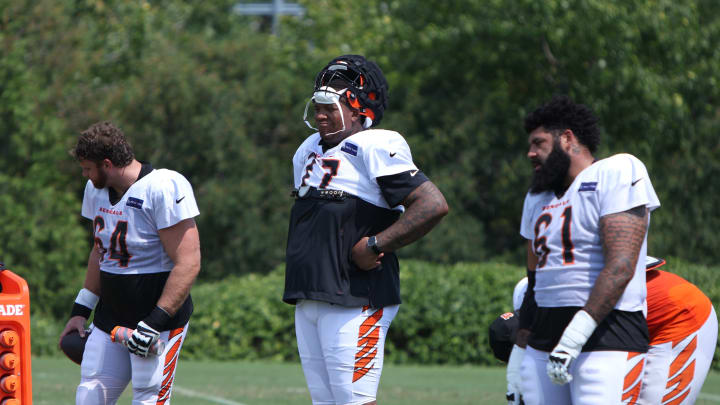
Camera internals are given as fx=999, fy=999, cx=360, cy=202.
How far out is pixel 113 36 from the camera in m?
26.0

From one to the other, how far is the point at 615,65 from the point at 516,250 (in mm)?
4904

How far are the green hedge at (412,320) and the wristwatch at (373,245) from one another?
446 inches

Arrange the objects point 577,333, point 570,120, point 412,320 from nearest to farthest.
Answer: point 577,333, point 570,120, point 412,320

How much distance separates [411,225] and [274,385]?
26.0 ft

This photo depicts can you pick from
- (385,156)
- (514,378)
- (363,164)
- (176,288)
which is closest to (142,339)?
(176,288)

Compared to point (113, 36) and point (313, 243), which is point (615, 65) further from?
point (313, 243)

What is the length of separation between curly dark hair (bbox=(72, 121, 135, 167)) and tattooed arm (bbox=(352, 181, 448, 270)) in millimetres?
1371

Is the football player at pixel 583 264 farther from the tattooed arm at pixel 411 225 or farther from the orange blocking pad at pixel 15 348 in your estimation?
the orange blocking pad at pixel 15 348

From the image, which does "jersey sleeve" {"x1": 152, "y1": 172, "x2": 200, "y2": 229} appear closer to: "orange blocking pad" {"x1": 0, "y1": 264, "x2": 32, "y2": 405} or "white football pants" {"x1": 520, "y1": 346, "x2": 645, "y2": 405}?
"orange blocking pad" {"x1": 0, "y1": 264, "x2": 32, "y2": 405}

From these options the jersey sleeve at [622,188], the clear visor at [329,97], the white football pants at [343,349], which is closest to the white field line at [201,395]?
the white football pants at [343,349]

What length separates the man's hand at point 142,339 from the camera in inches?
198

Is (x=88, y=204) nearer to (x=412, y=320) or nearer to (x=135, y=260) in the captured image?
(x=135, y=260)

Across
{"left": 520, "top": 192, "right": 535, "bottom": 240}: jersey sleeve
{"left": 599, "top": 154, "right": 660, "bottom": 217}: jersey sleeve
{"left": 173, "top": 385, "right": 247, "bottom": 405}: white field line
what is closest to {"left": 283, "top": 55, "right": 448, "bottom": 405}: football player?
{"left": 520, "top": 192, "right": 535, "bottom": 240}: jersey sleeve

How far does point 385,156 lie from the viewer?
4.83 metres
